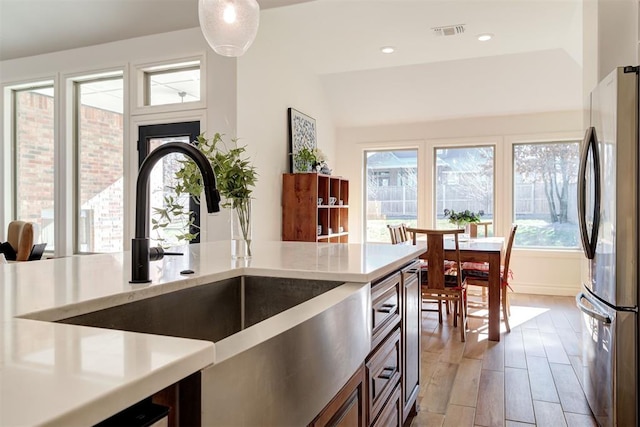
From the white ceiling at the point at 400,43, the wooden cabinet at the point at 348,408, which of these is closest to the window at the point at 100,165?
the white ceiling at the point at 400,43

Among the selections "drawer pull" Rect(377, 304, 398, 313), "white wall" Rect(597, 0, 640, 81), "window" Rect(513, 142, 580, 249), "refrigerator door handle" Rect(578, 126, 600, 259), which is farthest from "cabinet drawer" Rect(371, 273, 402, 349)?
"window" Rect(513, 142, 580, 249)

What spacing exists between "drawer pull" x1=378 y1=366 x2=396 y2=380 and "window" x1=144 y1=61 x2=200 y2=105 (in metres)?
3.27

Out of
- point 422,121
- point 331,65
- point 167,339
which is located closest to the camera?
point 167,339

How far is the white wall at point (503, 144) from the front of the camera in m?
5.61

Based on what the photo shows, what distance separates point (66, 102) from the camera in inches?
187

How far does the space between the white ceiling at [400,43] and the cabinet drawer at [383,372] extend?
306 cm

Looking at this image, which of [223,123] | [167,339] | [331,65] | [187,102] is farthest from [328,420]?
[331,65]

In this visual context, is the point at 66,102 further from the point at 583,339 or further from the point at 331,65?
the point at 583,339

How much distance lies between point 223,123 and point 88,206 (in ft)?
6.58

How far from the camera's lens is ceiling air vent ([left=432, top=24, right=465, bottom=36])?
4.19m

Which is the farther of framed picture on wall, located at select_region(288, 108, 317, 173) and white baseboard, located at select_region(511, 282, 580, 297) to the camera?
white baseboard, located at select_region(511, 282, 580, 297)

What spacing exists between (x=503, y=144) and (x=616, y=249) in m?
4.24

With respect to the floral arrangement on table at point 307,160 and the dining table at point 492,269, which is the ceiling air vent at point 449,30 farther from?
the dining table at point 492,269

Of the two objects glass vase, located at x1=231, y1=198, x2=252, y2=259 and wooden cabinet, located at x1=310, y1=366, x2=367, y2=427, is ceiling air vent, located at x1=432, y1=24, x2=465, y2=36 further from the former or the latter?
wooden cabinet, located at x1=310, y1=366, x2=367, y2=427
